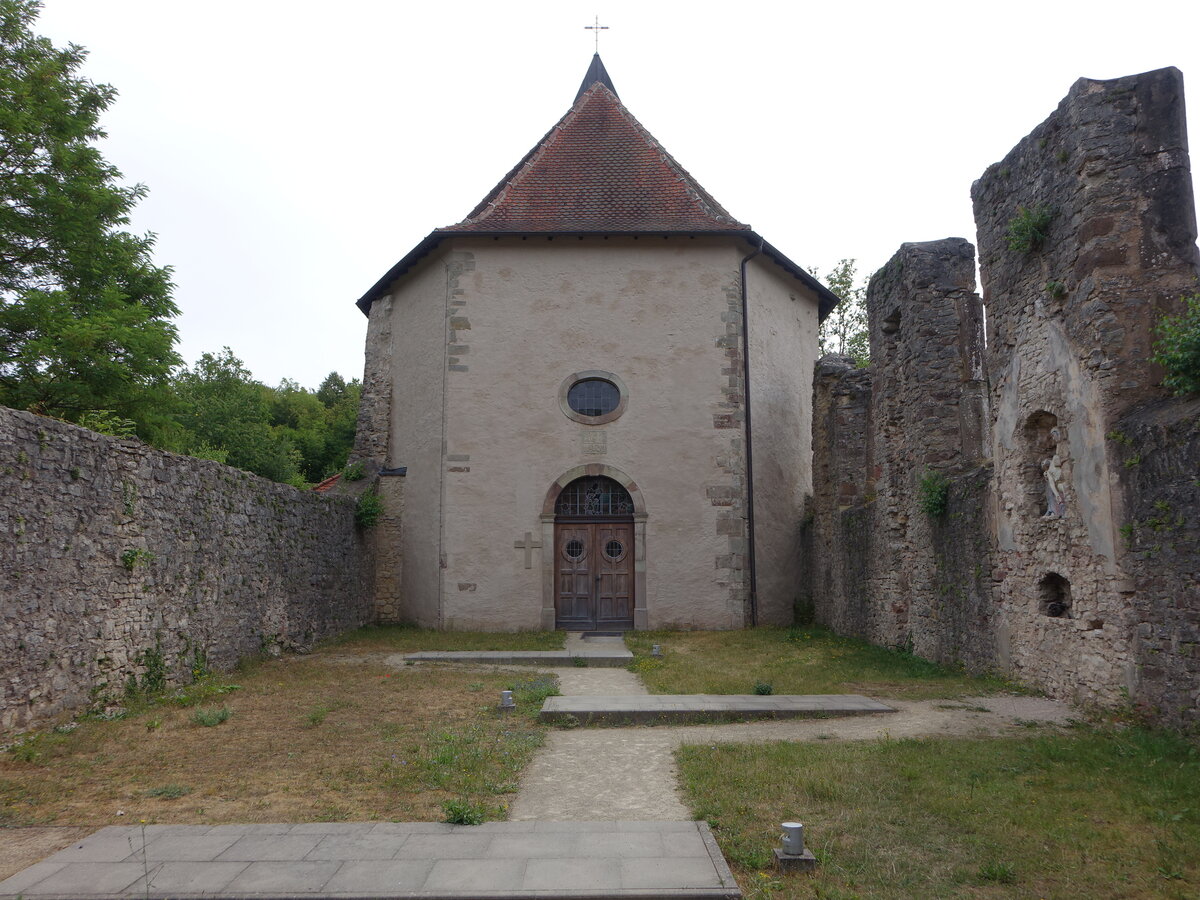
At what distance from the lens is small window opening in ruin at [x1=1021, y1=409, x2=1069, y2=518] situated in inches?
319

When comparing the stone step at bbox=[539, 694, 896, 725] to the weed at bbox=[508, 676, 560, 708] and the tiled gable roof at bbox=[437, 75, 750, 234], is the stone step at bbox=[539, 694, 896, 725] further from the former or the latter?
the tiled gable roof at bbox=[437, 75, 750, 234]

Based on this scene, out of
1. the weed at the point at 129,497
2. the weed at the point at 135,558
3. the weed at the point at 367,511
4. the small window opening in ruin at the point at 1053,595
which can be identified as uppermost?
the weed at the point at 367,511

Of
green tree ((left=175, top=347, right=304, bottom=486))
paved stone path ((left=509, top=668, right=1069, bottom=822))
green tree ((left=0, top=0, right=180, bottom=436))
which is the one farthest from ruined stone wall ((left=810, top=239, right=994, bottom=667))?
green tree ((left=175, top=347, right=304, bottom=486))

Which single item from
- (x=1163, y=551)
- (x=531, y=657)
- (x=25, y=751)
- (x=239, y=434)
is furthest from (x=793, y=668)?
(x=239, y=434)

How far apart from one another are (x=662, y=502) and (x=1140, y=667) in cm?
1022

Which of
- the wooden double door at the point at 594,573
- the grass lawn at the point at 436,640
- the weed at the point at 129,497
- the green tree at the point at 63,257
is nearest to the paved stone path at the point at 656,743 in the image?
the weed at the point at 129,497

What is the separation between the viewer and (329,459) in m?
42.4

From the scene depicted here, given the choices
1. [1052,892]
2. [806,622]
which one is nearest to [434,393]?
[806,622]

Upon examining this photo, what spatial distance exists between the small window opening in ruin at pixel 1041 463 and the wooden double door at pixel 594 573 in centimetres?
879

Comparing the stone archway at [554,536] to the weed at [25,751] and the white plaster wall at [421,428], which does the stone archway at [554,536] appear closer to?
the white plaster wall at [421,428]

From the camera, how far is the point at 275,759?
19.9 feet

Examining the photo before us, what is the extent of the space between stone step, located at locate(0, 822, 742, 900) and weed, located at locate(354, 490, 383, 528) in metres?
12.4

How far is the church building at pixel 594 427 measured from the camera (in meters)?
16.2

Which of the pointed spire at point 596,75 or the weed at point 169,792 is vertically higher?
the pointed spire at point 596,75
